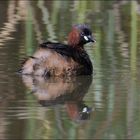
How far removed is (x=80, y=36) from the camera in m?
9.09

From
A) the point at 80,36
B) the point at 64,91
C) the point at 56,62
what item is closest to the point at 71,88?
the point at 64,91

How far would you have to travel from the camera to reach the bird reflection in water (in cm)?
692

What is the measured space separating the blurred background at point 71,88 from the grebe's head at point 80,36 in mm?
386

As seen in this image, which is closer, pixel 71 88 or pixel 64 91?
pixel 64 91

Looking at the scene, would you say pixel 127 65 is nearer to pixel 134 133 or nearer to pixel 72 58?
pixel 72 58

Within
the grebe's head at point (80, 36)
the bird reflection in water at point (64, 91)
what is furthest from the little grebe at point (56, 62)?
the grebe's head at point (80, 36)

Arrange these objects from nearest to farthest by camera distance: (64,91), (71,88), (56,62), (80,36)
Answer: (64,91)
(71,88)
(56,62)
(80,36)

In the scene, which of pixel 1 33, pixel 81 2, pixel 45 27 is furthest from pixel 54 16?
pixel 1 33

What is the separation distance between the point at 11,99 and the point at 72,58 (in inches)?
67.3

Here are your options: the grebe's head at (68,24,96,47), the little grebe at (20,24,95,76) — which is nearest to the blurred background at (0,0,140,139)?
the little grebe at (20,24,95,76)

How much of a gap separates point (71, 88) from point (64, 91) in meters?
0.24

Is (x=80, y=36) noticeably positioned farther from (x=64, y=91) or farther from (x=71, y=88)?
(x=64, y=91)

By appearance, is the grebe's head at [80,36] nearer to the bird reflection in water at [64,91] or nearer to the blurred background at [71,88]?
the blurred background at [71,88]

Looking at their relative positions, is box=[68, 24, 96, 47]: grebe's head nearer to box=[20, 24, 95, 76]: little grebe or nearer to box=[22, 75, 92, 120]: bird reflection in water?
box=[20, 24, 95, 76]: little grebe
